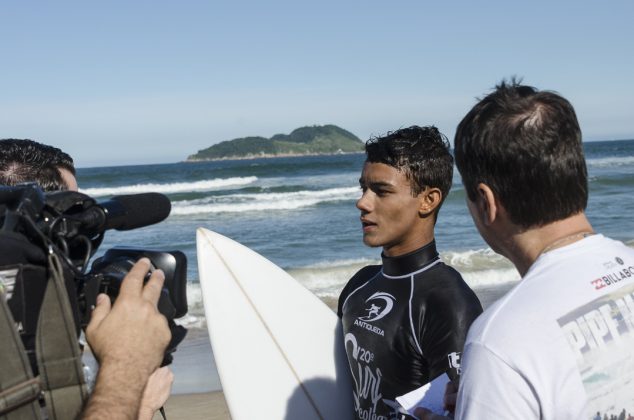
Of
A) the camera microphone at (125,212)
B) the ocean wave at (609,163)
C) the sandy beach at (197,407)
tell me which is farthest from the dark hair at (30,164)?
the ocean wave at (609,163)

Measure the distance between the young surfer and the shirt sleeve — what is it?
35.6 inches

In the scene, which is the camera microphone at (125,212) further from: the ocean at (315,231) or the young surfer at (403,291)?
the ocean at (315,231)

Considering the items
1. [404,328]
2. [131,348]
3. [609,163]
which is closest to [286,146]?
[609,163]

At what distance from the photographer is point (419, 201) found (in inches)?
111

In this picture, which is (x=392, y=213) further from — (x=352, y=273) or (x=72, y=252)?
(x=352, y=273)

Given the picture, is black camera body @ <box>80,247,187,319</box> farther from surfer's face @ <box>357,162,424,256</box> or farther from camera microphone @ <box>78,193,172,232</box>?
surfer's face @ <box>357,162,424,256</box>

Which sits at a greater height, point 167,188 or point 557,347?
point 557,347

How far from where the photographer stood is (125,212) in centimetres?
167

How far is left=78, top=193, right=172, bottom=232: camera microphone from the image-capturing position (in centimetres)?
156

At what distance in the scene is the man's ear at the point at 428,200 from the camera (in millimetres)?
2826

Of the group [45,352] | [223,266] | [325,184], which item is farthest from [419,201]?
[325,184]

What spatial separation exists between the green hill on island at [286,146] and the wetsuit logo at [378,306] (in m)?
96.7

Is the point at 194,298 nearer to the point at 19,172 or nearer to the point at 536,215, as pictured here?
the point at 19,172

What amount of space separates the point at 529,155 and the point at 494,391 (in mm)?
475
